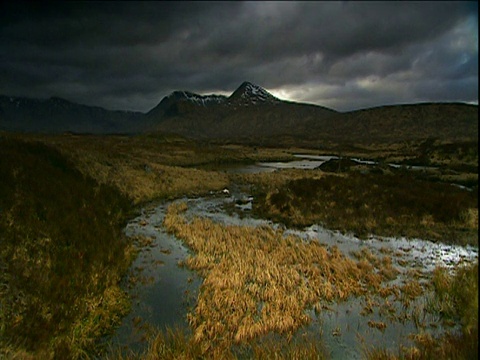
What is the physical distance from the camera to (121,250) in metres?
15.1

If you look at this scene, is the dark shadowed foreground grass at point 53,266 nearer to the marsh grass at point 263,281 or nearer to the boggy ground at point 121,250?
the boggy ground at point 121,250

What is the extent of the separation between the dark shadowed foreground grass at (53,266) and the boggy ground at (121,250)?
1.5 inches

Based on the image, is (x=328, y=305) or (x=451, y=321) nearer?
(x=451, y=321)

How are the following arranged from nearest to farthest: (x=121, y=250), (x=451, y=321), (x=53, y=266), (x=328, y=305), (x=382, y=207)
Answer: (x=451, y=321) < (x=53, y=266) < (x=328, y=305) < (x=121, y=250) < (x=382, y=207)

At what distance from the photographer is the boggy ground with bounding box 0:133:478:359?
8.03 m

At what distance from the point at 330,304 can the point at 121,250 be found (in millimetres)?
10498

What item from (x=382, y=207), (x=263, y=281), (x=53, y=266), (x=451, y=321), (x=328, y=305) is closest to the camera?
(x=451, y=321)

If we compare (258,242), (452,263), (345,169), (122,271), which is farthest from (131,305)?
(345,169)

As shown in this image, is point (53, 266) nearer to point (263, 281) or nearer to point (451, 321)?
point (263, 281)

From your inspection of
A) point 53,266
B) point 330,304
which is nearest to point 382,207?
point 330,304

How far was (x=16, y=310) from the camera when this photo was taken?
8188 mm

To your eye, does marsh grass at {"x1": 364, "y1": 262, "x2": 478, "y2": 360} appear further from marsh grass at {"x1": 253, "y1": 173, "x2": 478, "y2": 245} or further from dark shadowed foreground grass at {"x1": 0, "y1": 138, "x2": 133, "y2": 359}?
dark shadowed foreground grass at {"x1": 0, "y1": 138, "x2": 133, "y2": 359}

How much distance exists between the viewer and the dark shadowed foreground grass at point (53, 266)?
7984mm

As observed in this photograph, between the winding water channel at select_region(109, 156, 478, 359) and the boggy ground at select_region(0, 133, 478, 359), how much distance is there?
0.67 metres
